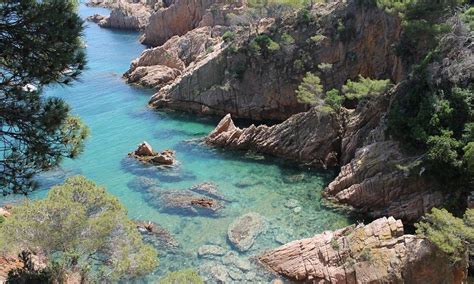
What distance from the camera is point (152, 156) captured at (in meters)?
35.1

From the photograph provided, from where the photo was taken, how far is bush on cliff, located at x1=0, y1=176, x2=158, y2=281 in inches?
625

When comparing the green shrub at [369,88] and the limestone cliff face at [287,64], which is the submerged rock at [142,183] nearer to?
the limestone cliff face at [287,64]

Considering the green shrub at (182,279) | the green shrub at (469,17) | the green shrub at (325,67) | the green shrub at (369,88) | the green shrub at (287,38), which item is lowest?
the green shrub at (182,279)

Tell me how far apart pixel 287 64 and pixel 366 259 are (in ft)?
84.7

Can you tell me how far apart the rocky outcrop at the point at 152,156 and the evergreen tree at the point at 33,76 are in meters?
21.6

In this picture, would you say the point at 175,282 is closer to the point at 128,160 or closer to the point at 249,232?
the point at 249,232

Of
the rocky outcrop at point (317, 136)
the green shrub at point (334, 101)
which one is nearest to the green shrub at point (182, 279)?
the rocky outcrop at point (317, 136)

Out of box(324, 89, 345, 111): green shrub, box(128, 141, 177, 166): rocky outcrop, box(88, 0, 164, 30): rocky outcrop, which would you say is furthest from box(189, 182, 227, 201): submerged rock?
box(88, 0, 164, 30): rocky outcrop

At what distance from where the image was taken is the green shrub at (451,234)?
18047 mm

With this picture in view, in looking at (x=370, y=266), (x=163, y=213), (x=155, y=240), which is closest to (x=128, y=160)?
(x=163, y=213)

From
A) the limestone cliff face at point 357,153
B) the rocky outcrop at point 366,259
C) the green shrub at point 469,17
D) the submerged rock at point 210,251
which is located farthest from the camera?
the green shrub at point 469,17

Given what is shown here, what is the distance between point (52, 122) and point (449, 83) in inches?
911

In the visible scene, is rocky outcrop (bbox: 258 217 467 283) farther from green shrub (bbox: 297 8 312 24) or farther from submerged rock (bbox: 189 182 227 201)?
green shrub (bbox: 297 8 312 24)

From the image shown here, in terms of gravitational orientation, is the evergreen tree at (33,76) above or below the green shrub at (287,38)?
above
